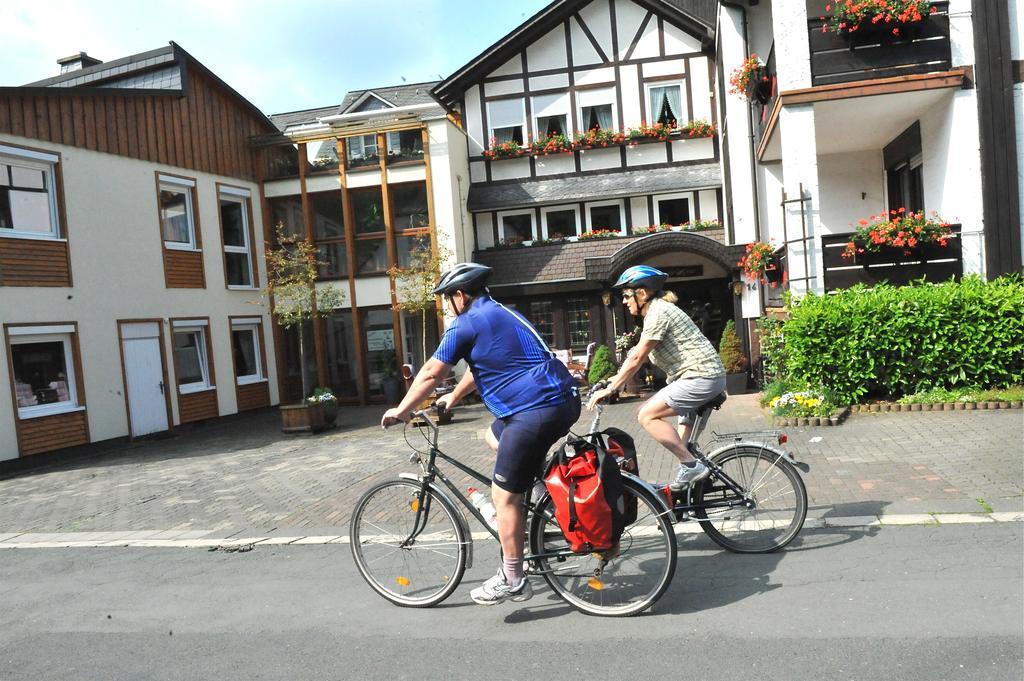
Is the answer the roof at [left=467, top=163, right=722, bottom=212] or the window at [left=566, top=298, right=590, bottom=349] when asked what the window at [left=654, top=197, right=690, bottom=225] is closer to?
the roof at [left=467, top=163, right=722, bottom=212]

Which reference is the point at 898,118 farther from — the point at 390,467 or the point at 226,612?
the point at 226,612

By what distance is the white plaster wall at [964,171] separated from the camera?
38.2 feet

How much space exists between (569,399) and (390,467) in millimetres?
6355

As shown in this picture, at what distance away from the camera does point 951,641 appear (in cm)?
357

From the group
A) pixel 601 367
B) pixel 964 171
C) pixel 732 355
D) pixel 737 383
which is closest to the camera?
pixel 964 171

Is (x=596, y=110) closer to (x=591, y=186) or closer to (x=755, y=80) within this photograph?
(x=591, y=186)

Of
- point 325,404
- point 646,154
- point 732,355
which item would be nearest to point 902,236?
point 732,355

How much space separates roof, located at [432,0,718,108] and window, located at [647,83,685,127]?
141 cm

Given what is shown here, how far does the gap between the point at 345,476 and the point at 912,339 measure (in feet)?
24.3

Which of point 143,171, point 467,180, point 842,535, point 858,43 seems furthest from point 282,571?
point 467,180

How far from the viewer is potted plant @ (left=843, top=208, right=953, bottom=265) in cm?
1138

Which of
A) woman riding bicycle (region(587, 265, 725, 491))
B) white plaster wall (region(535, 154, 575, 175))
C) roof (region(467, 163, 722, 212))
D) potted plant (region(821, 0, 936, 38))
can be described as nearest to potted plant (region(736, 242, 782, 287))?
potted plant (region(821, 0, 936, 38))

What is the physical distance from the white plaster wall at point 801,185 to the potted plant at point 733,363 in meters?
3.69

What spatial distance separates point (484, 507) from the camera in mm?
4473
